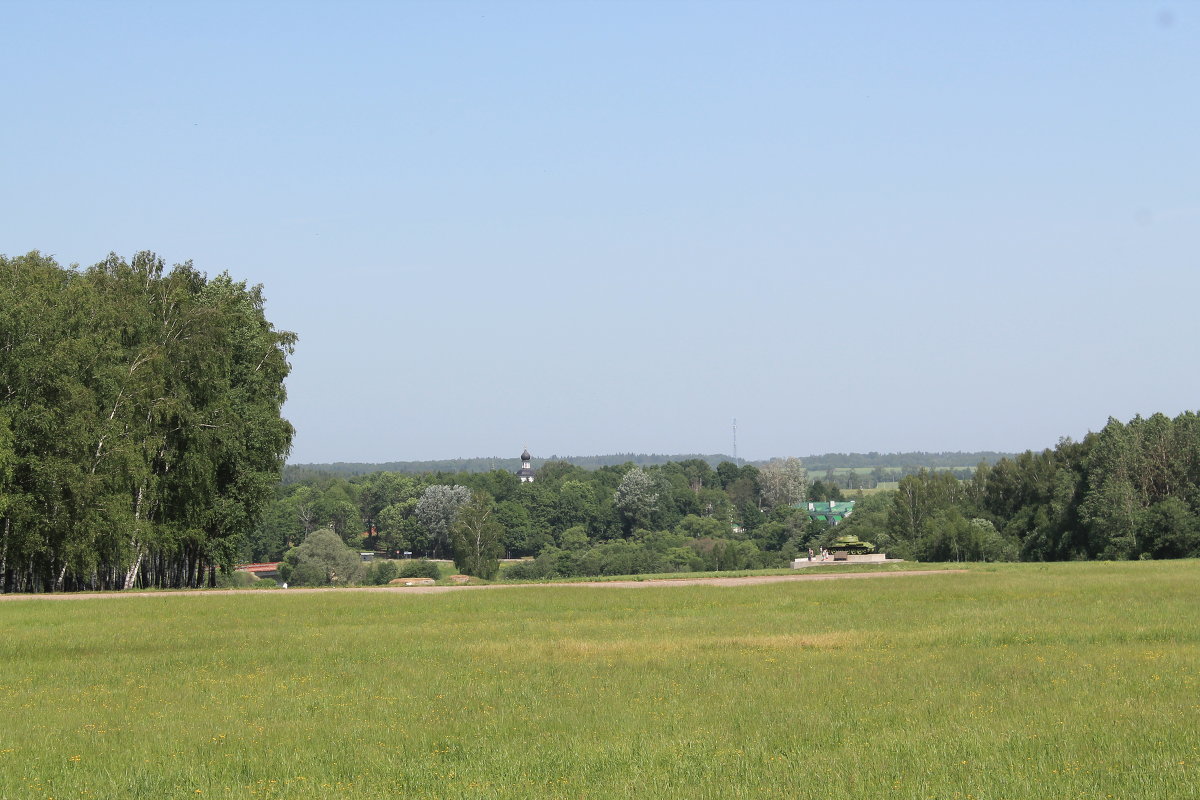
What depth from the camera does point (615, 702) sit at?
21047 millimetres

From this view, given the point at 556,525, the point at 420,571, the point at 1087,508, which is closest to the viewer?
the point at 1087,508

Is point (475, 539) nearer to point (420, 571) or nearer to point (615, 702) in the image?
point (420, 571)

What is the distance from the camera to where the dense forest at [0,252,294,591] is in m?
47.8

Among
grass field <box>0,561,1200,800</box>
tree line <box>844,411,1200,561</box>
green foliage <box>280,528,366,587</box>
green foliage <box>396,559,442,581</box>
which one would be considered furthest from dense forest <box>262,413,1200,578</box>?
grass field <box>0,561,1200,800</box>

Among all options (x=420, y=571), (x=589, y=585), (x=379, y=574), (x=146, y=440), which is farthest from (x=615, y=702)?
(x=420, y=571)

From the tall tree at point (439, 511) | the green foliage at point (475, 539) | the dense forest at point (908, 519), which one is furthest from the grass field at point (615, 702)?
the tall tree at point (439, 511)

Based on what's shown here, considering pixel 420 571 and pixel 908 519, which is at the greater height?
pixel 908 519

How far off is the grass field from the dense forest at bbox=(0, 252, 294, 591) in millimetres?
11293

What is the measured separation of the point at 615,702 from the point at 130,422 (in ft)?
121

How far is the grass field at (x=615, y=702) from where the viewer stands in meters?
15.7

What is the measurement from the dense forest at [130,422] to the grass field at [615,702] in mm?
11293

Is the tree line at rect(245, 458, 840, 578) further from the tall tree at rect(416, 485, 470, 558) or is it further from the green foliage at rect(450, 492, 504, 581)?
the green foliage at rect(450, 492, 504, 581)

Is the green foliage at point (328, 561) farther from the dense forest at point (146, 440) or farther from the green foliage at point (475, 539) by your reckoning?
the dense forest at point (146, 440)

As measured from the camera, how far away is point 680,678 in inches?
939
